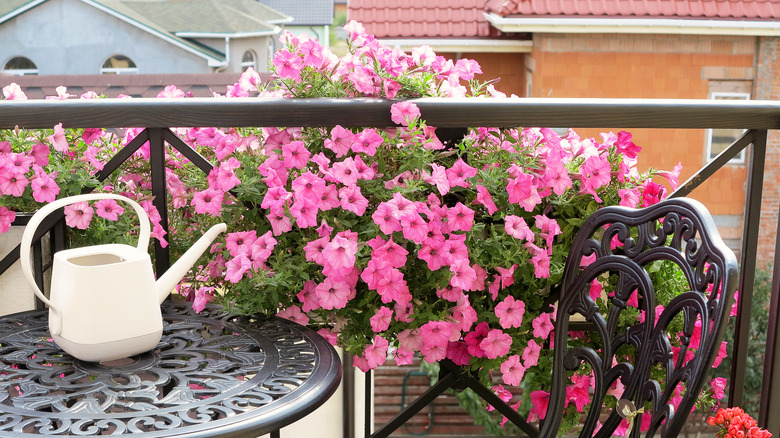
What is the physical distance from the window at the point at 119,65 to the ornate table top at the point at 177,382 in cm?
1598

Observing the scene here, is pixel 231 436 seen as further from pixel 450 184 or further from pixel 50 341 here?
pixel 450 184

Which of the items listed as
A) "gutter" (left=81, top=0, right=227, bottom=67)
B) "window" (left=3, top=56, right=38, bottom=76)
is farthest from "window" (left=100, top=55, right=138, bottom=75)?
"window" (left=3, top=56, right=38, bottom=76)

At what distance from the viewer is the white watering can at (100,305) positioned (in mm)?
1126

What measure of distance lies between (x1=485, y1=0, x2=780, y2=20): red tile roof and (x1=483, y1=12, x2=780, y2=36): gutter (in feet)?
0.20

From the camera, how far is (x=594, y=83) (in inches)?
362

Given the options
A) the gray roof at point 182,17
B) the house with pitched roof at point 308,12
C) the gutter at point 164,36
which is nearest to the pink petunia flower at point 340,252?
the gutter at point 164,36

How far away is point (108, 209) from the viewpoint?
1.54 metres

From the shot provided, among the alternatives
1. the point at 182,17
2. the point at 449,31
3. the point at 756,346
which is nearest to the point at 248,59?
the point at 182,17

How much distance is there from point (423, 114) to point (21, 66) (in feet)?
57.5

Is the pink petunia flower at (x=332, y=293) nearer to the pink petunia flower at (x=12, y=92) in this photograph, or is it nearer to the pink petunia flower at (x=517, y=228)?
the pink petunia flower at (x=517, y=228)

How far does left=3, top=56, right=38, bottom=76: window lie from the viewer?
54.2ft

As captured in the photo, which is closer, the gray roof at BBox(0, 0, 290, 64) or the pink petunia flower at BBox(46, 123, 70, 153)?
the pink petunia flower at BBox(46, 123, 70, 153)

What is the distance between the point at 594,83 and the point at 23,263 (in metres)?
8.65

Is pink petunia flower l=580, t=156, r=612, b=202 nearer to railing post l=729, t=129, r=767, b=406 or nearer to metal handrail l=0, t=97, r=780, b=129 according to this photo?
metal handrail l=0, t=97, r=780, b=129
